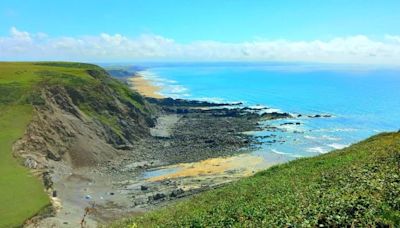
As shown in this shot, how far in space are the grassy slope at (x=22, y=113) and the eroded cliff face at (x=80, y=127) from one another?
1.71 ft

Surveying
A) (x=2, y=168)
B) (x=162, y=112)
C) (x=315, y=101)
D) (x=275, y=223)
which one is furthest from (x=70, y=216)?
(x=315, y=101)

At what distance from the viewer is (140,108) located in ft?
369

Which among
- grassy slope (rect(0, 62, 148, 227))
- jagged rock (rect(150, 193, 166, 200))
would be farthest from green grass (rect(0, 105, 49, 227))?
jagged rock (rect(150, 193, 166, 200))

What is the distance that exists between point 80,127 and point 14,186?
1241 inches

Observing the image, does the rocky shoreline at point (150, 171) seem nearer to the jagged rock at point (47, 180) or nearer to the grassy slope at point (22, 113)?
the jagged rock at point (47, 180)

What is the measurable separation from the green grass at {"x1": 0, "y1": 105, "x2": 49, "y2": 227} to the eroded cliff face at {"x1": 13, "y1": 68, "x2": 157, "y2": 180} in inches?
65.9

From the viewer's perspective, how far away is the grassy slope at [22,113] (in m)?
44.6

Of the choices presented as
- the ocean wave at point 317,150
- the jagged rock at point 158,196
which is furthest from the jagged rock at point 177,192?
the ocean wave at point 317,150

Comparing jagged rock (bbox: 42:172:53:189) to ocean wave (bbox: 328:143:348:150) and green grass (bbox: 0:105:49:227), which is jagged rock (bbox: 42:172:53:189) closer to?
green grass (bbox: 0:105:49:227)

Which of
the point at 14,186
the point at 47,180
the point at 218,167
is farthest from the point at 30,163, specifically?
the point at 218,167

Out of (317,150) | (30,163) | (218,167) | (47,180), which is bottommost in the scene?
(317,150)

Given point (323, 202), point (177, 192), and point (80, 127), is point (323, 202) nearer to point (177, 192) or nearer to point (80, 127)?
point (177, 192)

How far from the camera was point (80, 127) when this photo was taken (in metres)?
80.2

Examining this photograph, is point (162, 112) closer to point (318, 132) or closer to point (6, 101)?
point (318, 132)
